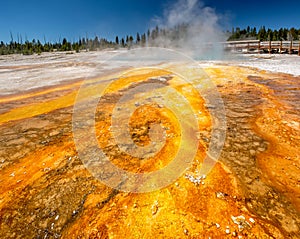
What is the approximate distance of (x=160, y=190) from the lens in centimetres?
277

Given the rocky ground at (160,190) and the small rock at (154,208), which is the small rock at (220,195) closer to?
the rocky ground at (160,190)

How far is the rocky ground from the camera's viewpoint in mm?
2262

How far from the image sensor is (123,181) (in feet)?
9.84

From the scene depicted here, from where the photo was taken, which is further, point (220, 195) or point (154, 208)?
point (220, 195)

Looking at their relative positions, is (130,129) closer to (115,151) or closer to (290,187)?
(115,151)

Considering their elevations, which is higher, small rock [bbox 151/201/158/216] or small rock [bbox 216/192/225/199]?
small rock [bbox 216/192/225/199]

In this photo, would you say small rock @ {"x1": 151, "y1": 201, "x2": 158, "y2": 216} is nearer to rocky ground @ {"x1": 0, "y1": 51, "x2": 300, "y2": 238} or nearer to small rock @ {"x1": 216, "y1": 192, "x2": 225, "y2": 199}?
rocky ground @ {"x1": 0, "y1": 51, "x2": 300, "y2": 238}

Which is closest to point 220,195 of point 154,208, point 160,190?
point 160,190

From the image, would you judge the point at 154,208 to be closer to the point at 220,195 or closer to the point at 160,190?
the point at 160,190

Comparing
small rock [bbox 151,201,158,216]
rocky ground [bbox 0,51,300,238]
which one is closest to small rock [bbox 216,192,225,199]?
rocky ground [bbox 0,51,300,238]

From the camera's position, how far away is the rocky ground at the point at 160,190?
2.26 metres

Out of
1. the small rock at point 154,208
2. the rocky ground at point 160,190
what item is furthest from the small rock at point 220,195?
the small rock at point 154,208

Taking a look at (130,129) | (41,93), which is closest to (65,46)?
(41,93)

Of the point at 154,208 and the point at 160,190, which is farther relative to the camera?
the point at 160,190
